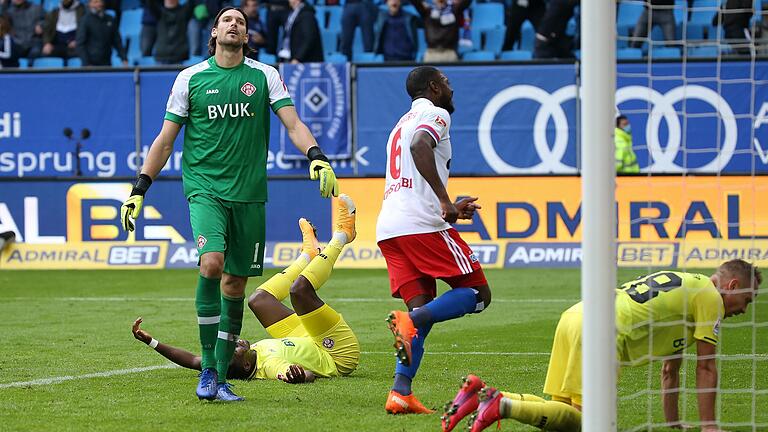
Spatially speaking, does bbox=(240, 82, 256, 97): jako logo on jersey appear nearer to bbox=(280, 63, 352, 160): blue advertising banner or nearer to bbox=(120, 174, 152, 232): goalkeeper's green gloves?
bbox=(120, 174, 152, 232): goalkeeper's green gloves

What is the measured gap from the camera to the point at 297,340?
28.5 ft

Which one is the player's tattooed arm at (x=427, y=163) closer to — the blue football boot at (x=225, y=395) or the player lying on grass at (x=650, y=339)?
the player lying on grass at (x=650, y=339)

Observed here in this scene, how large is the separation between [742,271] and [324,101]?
14.4 meters

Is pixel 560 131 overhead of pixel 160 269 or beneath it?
overhead

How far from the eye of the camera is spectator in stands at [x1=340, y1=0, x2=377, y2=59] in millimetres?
22312

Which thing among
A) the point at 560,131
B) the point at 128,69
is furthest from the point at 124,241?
the point at 560,131

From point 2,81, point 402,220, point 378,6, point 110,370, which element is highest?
point 378,6

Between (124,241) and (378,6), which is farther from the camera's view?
(378,6)

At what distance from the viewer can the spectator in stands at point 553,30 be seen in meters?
20.8

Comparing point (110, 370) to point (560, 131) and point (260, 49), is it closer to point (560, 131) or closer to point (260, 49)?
point (560, 131)

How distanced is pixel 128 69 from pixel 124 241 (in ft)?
11.4

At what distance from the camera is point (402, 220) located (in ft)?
24.3

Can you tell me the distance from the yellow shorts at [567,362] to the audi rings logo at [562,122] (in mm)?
13051

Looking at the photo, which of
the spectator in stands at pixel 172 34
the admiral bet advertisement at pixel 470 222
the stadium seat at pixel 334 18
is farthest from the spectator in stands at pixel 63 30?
the admiral bet advertisement at pixel 470 222
